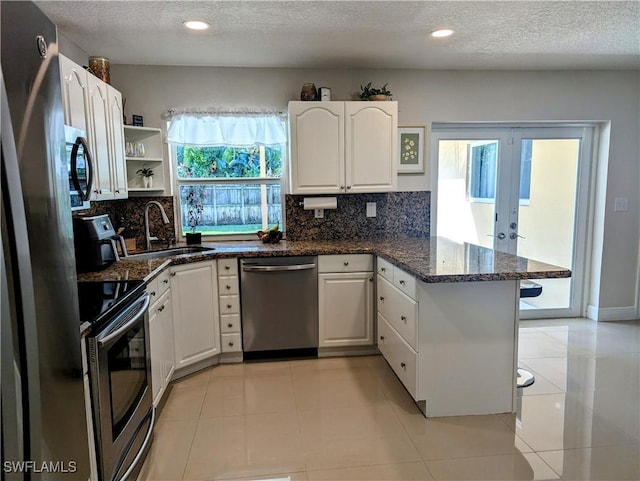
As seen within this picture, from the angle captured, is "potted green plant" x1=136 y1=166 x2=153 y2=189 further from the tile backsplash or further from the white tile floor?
the white tile floor

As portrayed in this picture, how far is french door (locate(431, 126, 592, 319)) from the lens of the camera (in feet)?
13.4

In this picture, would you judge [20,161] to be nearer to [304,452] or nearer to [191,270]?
[304,452]

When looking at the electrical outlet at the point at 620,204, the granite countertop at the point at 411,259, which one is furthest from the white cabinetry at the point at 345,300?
the electrical outlet at the point at 620,204

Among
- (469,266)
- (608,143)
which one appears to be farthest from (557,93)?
(469,266)

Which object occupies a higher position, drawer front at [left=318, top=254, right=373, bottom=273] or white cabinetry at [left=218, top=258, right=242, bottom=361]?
drawer front at [left=318, top=254, right=373, bottom=273]

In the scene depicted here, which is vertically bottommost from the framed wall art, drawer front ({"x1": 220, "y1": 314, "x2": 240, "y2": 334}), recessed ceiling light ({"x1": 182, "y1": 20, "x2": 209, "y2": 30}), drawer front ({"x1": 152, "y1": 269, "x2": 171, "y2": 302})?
drawer front ({"x1": 220, "y1": 314, "x2": 240, "y2": 334})

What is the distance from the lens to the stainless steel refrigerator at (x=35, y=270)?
73 centimetres

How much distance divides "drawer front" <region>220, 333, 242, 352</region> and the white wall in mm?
1964

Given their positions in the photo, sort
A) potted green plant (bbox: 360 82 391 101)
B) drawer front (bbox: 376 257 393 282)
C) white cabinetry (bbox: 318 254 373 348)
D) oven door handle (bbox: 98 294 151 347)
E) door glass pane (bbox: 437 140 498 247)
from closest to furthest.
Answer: oven door handle (bbox: 98 294 151 347) < drawer front (bbox: 376 257 393 282) < white cabinetry (bbox: 318 254 373 348) < potted green plant (bbox: 360 82 391 101) < door glass pane (bbox: 437 140 498 247)

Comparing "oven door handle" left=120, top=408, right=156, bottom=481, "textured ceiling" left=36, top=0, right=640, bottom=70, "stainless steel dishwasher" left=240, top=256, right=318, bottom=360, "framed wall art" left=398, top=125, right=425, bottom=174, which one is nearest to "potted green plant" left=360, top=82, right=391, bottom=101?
"textured ceiling" left=36, top=0, right=640, bottom=70

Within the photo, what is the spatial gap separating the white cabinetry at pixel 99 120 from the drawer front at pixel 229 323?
1.21 metres

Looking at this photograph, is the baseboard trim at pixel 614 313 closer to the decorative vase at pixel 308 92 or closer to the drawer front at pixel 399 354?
the drawer front at pixel 399 354

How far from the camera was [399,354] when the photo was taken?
273cm

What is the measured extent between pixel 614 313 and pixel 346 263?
302 cm
